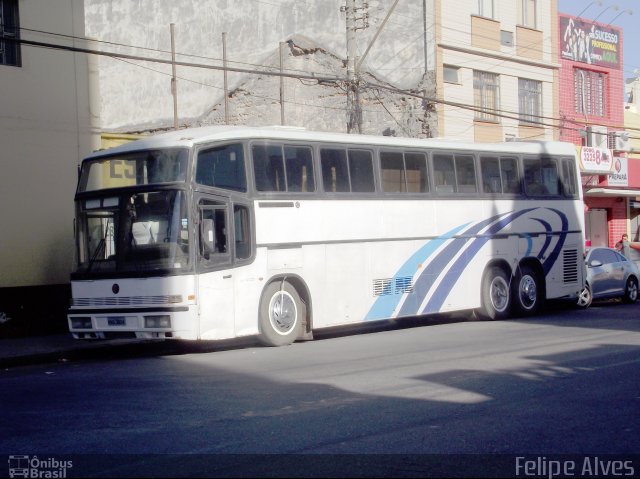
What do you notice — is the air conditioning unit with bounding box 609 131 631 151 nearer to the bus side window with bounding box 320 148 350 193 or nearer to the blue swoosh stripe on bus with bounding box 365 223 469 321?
the blue swoosh stripe on bus with bounding box 365 223 469 321

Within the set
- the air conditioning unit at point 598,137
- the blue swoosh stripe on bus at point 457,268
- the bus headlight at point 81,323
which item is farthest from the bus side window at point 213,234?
the air conditioning unit at point 598,137

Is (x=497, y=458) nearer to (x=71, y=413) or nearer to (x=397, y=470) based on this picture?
(x=397, y=470)

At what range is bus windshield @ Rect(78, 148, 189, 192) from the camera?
15.3 m

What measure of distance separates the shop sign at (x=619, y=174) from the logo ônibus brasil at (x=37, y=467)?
33.6 metres

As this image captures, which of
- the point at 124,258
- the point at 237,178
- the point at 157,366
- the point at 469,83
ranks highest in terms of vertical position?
the point at 469,83

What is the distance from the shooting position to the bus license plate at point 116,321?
50.1ft

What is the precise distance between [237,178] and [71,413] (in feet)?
22.8

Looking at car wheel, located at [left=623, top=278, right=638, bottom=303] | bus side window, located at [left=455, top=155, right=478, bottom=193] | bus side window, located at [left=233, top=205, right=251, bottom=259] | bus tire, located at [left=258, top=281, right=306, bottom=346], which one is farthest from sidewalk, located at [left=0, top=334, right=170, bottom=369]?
car wheel, located at [left=623, top=278, right=638, bottom=303]

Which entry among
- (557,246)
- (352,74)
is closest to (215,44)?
(352,74)

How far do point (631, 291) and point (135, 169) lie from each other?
15488mm

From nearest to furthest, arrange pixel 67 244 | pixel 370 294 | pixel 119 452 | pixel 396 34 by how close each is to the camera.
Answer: pixel 119 452 < pixel 370 294 < pixel 67 244 < pixel 396 34

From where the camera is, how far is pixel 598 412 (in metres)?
9.33

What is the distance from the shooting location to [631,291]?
25828mm

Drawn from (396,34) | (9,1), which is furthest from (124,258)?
(396,34)
